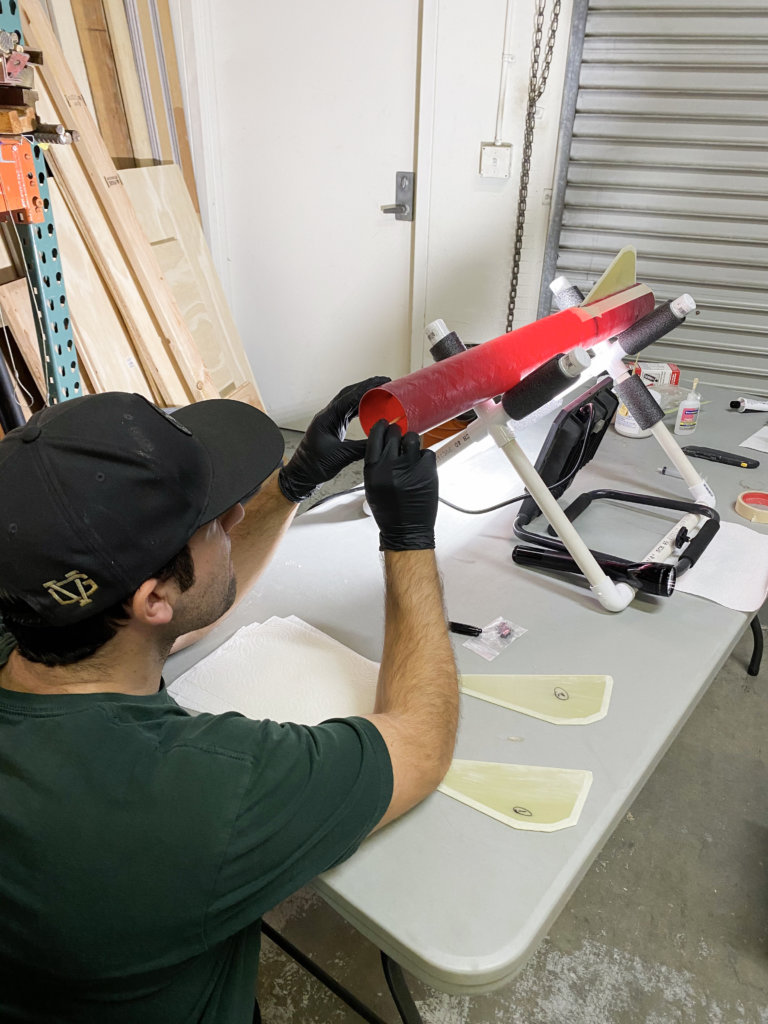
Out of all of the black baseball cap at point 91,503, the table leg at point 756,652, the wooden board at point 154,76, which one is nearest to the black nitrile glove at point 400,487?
the black baseball cap at point 91,503

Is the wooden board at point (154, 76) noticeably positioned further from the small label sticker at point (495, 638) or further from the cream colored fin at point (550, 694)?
the cream colored fin at point (550, 694)

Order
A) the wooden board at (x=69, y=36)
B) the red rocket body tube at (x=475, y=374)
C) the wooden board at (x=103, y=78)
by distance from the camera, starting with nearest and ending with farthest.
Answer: the red rocket body tube at (x=475, y=374), the wooden board at (x=69, y=36), the wooden board at (x=103, y=78)

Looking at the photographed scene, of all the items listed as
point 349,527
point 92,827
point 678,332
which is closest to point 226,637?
point 349,527

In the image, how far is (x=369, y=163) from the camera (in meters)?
3.21

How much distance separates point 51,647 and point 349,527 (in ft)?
3.00

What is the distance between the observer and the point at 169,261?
2.97 meters

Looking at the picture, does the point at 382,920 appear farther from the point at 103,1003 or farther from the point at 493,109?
the point at 493,109

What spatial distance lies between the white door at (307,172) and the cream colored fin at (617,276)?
1699mm

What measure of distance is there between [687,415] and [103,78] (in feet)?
8.13

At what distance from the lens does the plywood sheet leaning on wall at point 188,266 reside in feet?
9.55

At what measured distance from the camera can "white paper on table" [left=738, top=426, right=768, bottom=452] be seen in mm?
2076

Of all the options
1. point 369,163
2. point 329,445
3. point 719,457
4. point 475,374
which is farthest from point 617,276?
point 369,163

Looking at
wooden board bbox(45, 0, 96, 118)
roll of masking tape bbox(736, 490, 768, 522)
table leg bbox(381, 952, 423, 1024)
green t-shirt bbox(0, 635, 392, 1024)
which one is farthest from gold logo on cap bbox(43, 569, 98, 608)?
wooden board bbox(45, 0, 96, 118)

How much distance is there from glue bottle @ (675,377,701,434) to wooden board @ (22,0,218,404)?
62.7 inches
